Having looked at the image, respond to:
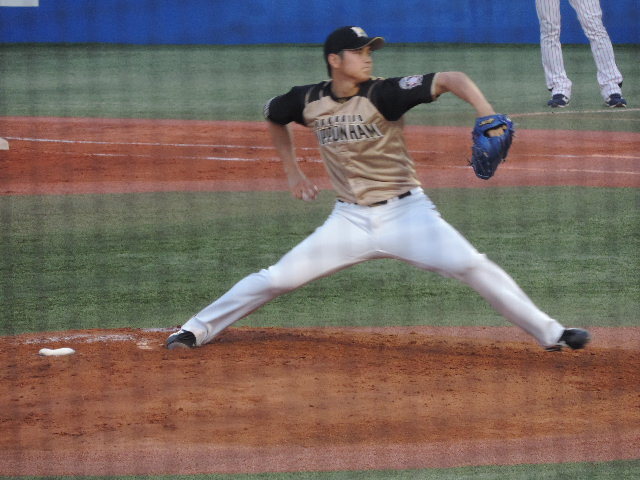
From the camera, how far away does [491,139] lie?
16.2 feet

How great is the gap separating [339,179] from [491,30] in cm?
2206

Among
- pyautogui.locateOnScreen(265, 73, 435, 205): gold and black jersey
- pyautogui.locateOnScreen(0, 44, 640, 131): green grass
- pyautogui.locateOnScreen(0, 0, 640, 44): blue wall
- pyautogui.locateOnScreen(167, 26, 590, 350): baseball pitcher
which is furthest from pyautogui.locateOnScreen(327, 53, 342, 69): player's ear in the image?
pyautogui.locateOnScreen(0, 0, 640, 44): blue wall

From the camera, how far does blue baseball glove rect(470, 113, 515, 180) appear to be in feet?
16.1

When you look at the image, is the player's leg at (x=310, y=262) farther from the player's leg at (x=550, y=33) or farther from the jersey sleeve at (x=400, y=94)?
the player's leg at (x=550, y=33)

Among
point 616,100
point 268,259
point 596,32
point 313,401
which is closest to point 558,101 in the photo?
point 616,100

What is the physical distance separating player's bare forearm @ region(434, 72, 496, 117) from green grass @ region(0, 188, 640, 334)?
1834 mm

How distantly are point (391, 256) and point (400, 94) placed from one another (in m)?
0.72

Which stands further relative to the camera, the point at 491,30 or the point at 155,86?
the point at 491,30

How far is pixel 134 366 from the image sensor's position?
543 cm

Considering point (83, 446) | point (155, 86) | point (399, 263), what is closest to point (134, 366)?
point (83, 446)

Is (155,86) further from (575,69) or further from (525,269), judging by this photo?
(525,269)

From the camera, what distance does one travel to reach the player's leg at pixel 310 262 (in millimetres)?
5344

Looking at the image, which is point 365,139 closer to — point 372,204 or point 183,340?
point 372,204

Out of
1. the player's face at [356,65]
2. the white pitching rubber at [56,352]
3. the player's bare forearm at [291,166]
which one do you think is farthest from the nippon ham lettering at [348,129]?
the white pitching rubber at [56,352]
